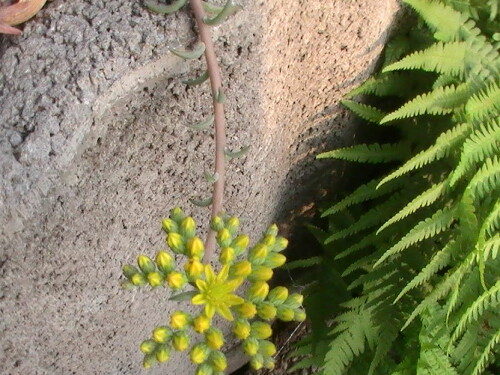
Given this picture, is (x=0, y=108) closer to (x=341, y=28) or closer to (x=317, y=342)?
(x=341, y=28)

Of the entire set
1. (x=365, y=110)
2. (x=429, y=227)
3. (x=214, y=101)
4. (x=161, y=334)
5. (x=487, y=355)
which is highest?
(x=214, y=101)

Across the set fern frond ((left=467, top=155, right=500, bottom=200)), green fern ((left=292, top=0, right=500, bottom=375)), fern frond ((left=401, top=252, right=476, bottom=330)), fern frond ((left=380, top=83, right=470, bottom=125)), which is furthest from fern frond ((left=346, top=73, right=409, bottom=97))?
fern frond ((left=401, top=252, right=476, bottom=330))

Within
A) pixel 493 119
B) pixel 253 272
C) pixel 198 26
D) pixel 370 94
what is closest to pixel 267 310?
pixel 253 272

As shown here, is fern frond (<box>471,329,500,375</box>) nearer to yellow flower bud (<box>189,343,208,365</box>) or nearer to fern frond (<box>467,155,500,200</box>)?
fern frond (<box>467,155,500,200</box>)

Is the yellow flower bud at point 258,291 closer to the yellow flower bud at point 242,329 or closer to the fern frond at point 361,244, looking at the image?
the yellow flower bud at point 242,329

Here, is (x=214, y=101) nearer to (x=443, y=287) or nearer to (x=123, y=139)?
(x=123, y=139)

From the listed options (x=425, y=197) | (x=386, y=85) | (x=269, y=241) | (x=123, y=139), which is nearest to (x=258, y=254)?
(x=269, y=241)

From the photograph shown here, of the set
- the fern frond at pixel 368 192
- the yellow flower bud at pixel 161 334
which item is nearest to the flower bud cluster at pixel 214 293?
the yellow flower bud at pixel 161 334
